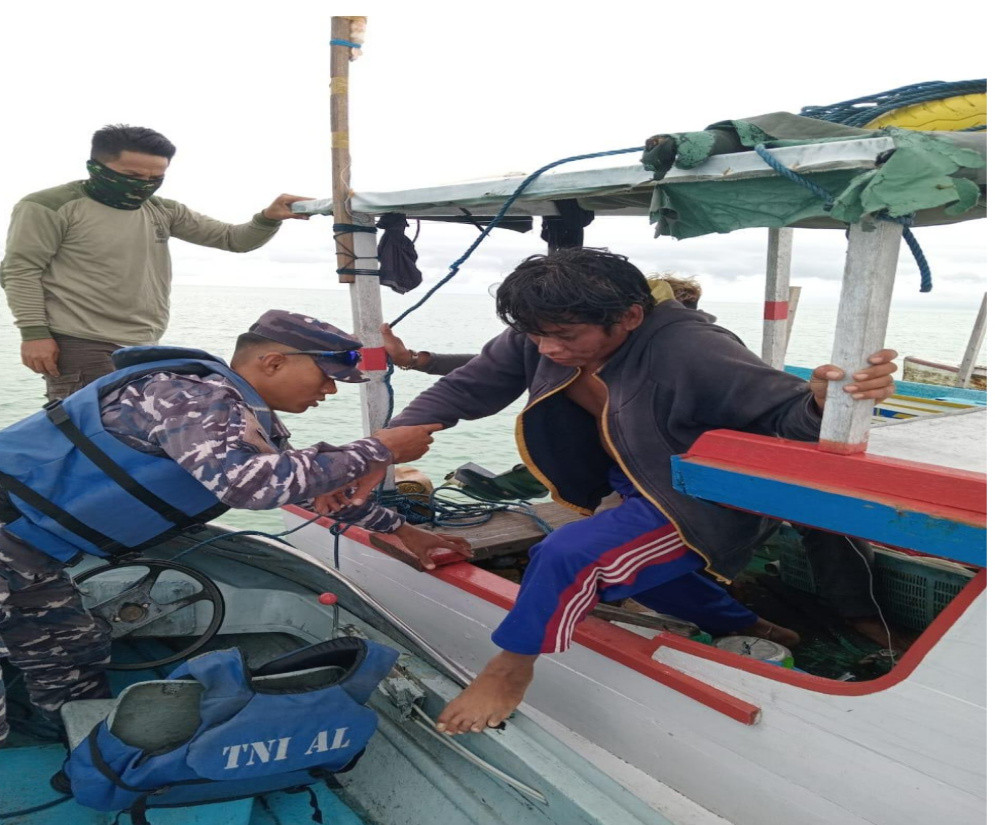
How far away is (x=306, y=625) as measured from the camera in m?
3.46

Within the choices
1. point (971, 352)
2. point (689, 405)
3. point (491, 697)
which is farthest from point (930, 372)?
point (491, 697)

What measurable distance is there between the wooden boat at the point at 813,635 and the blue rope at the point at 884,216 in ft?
0.09

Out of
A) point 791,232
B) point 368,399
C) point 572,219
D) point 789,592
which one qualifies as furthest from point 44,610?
point 791,232

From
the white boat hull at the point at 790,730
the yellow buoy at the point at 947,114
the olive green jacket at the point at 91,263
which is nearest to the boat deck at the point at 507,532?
the white boat hull at the point at 790,730

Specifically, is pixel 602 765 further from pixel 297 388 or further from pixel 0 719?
pixel 0 719

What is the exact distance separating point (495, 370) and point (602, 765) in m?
1.67

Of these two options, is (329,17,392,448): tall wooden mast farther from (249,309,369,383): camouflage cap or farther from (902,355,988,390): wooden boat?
(902,355,988,390): wooden boat

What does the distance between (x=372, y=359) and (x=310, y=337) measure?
4.48 feet

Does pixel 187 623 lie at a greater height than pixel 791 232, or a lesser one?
lesser

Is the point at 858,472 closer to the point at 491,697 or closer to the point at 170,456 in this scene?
the point at 491,697

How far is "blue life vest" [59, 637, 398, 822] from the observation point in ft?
7.41

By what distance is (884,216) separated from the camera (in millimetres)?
1950

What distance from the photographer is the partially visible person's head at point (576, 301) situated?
8.41 ft

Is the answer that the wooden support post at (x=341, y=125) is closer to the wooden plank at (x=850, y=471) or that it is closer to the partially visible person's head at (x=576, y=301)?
the partially visible person's head at (x=576, y=301)
